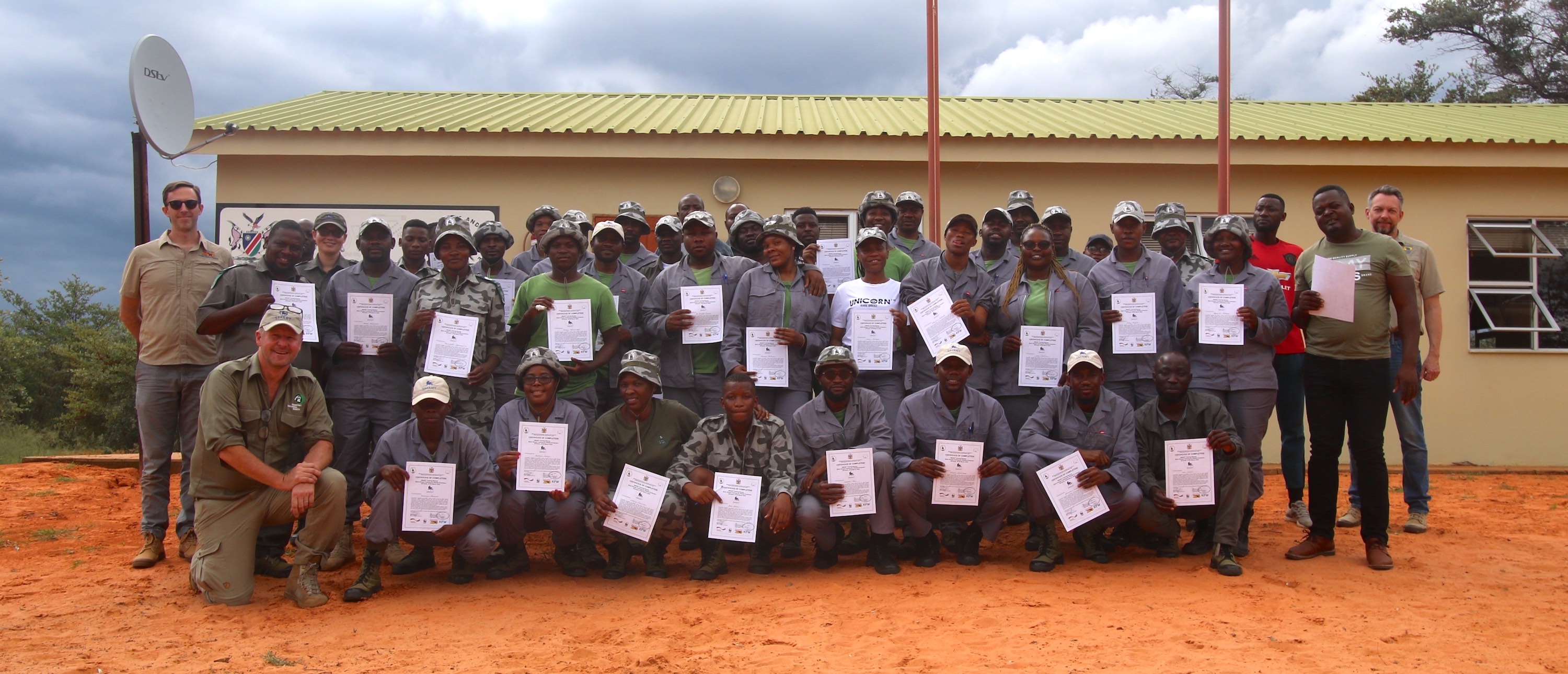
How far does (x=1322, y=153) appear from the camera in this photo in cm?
1021

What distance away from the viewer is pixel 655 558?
18.7 ft

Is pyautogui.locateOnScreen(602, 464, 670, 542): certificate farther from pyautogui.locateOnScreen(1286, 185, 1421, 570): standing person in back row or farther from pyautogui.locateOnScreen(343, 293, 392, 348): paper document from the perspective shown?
pyautogui.locateOnScreen(1286, 185, 1421, 570): standing person in back row

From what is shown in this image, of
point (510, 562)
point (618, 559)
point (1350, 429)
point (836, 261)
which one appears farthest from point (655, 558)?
point (1350, 429)

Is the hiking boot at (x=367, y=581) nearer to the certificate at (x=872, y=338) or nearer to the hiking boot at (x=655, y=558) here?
the hiking boot at (x=655, y=558)

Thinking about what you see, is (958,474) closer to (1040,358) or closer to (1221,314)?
(1040,358)

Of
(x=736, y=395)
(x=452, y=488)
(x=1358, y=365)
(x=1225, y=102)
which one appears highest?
(x=1225, y=102)

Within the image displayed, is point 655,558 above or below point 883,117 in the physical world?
below

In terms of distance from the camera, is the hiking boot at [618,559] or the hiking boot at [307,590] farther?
the hiking boot at [618,559]

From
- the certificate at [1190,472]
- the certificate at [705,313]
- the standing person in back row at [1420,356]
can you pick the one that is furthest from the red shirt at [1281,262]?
the certificate at [705,313]

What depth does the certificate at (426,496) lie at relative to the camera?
5.38 m

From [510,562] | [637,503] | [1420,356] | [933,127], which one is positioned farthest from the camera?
[933,127]

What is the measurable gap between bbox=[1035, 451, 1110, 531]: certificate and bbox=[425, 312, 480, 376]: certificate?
10.9ft

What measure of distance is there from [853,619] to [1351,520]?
158 inches

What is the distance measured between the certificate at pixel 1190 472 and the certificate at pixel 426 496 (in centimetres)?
392
